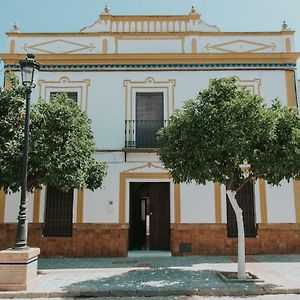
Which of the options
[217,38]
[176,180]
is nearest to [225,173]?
[176,180]

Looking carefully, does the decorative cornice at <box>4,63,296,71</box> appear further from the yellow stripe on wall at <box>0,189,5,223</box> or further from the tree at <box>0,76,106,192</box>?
the yellow stripe on wall at <box>0,189,5,223</box>

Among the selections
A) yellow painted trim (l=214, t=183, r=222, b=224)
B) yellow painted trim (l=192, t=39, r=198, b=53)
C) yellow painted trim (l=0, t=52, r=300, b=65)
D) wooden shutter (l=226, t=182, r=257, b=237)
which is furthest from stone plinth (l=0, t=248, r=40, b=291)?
yellow painted trim (l=192, t=39, r=198, b=53)

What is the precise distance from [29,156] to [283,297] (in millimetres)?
5948

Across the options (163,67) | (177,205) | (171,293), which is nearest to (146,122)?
(163,67)

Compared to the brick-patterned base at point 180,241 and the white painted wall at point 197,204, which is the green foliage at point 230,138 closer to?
the white painted wall at point 197,204

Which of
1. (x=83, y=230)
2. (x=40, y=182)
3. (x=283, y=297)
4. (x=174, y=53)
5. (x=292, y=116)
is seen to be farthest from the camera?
(x=174, y=53)

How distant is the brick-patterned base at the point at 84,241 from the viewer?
35.3 ft

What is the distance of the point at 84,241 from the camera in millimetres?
10773

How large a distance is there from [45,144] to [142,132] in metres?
3.74

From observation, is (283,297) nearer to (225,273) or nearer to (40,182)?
(225,273)

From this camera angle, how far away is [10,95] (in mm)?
8711

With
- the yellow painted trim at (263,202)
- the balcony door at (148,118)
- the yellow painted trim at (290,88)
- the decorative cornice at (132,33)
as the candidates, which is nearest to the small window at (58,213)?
the balcony door at (148,118)

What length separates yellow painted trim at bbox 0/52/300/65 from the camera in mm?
11586

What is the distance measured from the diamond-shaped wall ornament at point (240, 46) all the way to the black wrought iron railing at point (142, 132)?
2.93 metres
